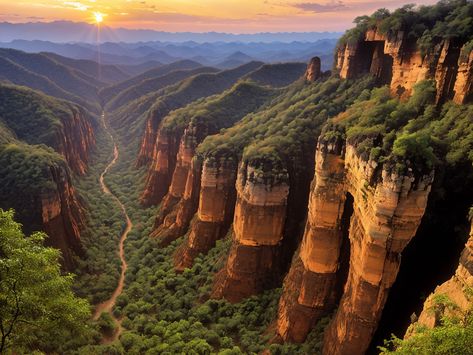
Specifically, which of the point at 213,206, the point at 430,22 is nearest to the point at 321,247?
the point at 213,206

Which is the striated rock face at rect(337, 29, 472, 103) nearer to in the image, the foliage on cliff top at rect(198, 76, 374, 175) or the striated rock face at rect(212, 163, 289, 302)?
the foliage on cliff top at rect(198, 76, 374, 175)

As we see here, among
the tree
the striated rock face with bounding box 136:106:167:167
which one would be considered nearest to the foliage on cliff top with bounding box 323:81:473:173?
the tree

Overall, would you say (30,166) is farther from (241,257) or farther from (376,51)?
(376,51)

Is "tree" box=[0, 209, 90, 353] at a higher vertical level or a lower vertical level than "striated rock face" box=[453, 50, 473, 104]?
lower

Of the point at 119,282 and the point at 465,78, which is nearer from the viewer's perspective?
the point at 465,78

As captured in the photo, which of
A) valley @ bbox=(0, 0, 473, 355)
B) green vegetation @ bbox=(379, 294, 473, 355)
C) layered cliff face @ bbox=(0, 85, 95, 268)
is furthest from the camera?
layered cliff face @ bbox=(0, 85, 95, 268)

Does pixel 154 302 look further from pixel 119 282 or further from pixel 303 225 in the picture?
pixel 303 225

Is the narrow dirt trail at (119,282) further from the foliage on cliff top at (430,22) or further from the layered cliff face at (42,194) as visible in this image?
the foliage on cliff top at (430,22)
